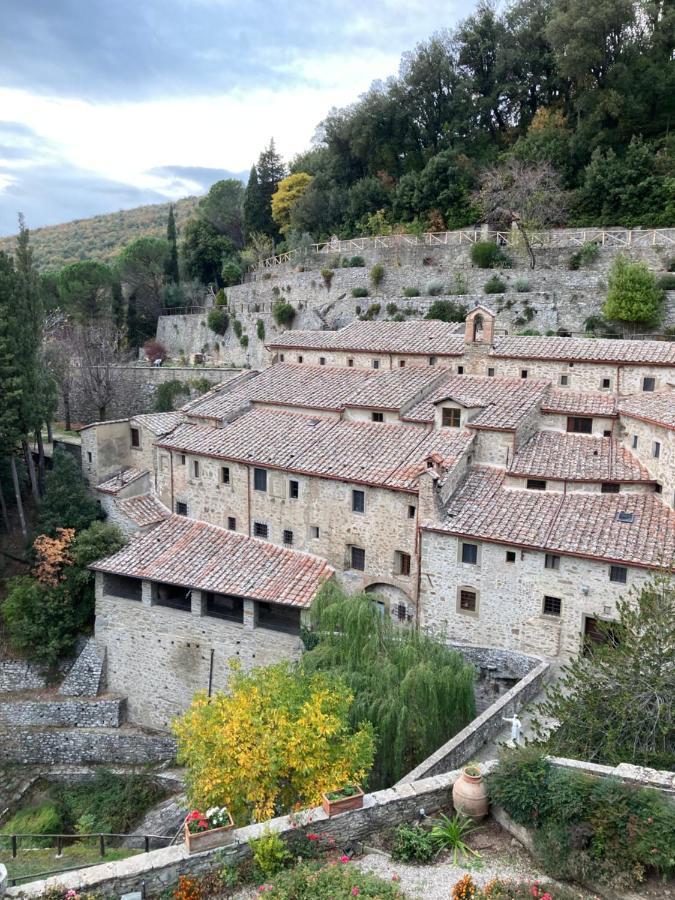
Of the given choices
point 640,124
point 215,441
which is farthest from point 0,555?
point 640,124

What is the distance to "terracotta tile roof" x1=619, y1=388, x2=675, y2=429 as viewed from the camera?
67.1 feet

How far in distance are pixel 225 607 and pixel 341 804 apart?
15600 mm

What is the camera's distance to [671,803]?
9891 mm

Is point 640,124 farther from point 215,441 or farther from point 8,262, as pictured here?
point 8,262


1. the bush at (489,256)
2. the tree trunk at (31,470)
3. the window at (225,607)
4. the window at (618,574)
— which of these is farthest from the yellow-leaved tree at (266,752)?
the bush at (489,256)

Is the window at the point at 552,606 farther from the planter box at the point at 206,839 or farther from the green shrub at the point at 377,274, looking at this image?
the green shrub at the point at 377,274

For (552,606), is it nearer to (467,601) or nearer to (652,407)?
(467,601)

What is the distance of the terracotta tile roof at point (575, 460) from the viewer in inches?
836

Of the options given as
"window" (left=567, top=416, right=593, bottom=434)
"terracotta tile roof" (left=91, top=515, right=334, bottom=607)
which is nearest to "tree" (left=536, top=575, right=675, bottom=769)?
"terracotta tile roof" (left=91, top=515, right=334, bottom=607)

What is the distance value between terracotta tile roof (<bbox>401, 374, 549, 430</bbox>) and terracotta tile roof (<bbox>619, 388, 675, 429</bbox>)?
3.08 m

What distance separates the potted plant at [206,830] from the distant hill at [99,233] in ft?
360

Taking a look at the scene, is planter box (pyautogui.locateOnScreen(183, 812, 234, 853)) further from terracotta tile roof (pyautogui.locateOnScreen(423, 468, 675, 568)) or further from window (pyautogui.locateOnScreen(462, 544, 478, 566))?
window (pyautogui.locateOnScreen(462, 544, 478, 566))

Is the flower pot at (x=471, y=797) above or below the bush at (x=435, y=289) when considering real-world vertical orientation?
below

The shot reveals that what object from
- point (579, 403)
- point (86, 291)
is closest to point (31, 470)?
point (86, 291)
